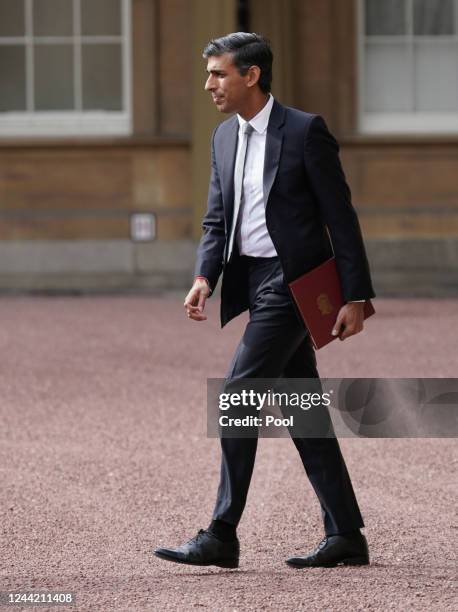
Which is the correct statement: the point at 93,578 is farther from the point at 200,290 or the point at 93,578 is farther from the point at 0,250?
the point at 0,250

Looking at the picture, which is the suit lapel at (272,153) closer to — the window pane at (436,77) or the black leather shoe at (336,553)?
the black leather shoe at (336,553)

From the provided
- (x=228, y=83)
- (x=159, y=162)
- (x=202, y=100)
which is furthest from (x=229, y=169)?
(x=159, y=162)

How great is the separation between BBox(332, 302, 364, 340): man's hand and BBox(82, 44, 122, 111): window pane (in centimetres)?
1108

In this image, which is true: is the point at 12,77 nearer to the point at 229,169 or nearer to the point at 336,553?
the point at 229,169

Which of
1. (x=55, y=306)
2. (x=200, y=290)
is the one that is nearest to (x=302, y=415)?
(x=200, y=290)

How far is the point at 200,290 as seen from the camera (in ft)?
15.8

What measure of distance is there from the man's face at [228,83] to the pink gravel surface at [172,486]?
4.69 ft

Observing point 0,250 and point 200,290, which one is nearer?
point 200,290

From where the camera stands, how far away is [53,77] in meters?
15.7

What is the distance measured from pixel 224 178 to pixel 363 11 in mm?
11094

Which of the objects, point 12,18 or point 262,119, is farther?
point 12,18

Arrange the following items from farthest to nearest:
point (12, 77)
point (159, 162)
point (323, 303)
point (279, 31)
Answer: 1. point (12, 77)
2. point (159, 162)
3. point (279, 31)
4. point (323, 303)

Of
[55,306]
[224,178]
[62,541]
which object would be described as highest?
[224,178]

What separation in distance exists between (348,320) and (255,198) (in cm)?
46
